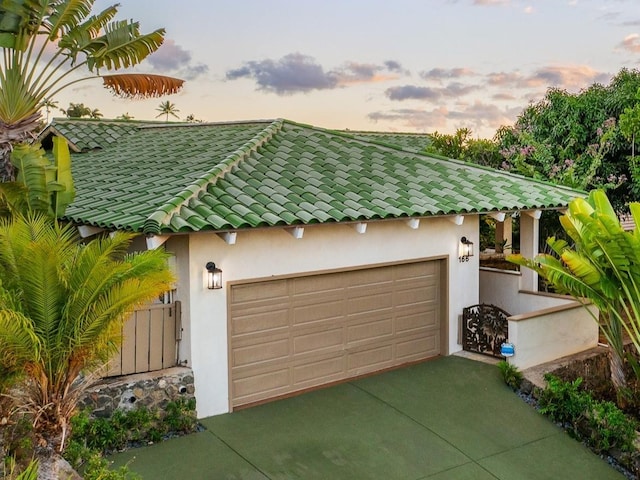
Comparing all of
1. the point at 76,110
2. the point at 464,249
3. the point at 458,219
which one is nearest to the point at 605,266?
the point at 458,219

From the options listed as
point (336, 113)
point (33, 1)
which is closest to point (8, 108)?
point (33, 1)

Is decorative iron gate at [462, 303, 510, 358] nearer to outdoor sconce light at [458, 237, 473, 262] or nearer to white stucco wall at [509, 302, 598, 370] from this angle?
white stucco wall at [509, 302, 598, 370]

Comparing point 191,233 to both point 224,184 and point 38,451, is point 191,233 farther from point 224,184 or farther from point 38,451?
point 38,451

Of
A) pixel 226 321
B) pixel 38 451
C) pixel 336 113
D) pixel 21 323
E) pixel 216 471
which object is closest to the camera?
pixel 21 323

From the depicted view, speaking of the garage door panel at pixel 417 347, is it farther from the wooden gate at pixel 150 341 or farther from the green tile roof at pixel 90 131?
the green tile roof at pixel 90 131

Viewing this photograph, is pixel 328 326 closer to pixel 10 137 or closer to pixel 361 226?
pixel 361 226

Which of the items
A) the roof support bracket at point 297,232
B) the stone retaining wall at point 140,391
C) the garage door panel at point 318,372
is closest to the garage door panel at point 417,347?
the garage door panel at point 318,372

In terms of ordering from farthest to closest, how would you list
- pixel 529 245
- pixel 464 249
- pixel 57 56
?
pixel 529 245, pixel 464 249, pixel 57 56
